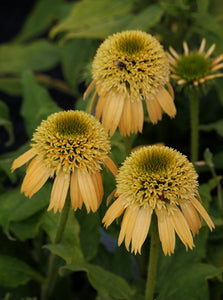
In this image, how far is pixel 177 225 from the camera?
639 mm

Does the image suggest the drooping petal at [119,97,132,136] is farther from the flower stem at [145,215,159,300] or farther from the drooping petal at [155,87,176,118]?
the flower stem at [145,215,159,300]

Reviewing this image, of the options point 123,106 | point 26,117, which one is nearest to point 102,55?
point 123,106

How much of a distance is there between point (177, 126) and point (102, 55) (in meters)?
0.76

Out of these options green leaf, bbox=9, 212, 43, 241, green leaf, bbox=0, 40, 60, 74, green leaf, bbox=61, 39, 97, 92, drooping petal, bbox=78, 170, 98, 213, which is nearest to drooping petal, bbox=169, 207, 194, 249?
drooping petal, bbox=78, 170, 98, 213

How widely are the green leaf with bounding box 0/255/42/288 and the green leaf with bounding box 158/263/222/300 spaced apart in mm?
283

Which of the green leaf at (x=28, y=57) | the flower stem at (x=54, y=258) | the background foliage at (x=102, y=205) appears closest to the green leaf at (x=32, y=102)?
the background foliage at (x=102, y=205)

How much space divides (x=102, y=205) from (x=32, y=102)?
0.37 m

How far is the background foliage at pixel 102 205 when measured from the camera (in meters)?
0.86

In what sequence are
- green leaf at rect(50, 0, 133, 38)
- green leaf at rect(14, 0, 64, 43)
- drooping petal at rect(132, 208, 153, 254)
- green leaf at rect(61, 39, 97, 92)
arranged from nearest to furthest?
→ drooping petal at rect(132, 208, 153, 254)
green leaf at rect(50, 0, 133, 38)
green leaf at rect(61, 39, 97, 92)
green leaf at rect(14, 0, 64, 43)

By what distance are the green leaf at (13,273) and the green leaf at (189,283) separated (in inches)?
11.1

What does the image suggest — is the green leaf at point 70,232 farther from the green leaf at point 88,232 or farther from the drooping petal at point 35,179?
the drooping petal at point 35,179

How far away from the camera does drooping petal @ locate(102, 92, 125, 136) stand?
30.2 inches

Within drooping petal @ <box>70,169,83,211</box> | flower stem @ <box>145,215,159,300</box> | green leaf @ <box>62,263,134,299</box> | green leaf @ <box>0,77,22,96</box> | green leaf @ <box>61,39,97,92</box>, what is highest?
green leaf @ <box>61,39,97,92</box>

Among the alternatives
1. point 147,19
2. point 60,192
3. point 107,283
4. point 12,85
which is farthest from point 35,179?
point 12,85
